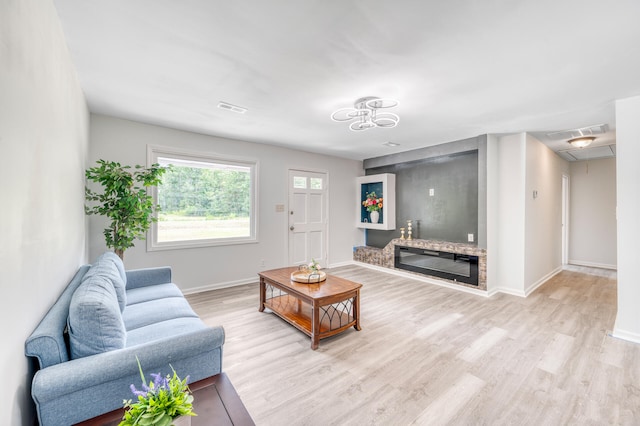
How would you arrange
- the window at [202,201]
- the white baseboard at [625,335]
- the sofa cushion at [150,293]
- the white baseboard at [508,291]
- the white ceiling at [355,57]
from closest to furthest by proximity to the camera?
the white ceiling at [355,57]
the sofa cushion at [150,293]
the white baseboard at [625,335]
the window at [202,201]
the white baseboard at [508,291]

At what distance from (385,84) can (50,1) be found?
2320mm

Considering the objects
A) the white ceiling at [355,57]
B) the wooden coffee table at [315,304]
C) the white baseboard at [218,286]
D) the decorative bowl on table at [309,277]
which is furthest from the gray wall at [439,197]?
the white baseboard at [218,286]

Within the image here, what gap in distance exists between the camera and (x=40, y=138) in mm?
1374

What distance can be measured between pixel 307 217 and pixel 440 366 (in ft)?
12.2

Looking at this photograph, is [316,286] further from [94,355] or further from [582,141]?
[582,141]

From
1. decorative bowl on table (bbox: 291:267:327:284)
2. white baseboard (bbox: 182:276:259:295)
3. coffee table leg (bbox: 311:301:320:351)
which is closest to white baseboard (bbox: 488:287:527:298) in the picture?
decorative bowl on table (bbox: 291:267:327:284)

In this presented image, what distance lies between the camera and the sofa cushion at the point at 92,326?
130 centimetres

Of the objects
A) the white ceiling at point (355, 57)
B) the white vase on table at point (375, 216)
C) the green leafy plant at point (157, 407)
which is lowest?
the green leafy plant at point (157, 407)

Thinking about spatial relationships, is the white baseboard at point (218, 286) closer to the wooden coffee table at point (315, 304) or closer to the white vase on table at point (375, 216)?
the wooden coffee table at point (315, 304)

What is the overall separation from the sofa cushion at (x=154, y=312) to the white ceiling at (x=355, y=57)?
2.01 metres

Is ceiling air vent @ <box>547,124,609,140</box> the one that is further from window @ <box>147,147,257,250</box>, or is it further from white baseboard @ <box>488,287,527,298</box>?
window @ <box>147,147,257,250</box>

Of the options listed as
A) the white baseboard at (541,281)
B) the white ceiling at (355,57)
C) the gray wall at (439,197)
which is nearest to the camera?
the white ceiling at (355,57)

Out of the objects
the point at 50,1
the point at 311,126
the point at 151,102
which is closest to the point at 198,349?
the point at 50,1

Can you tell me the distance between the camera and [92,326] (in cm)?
134
